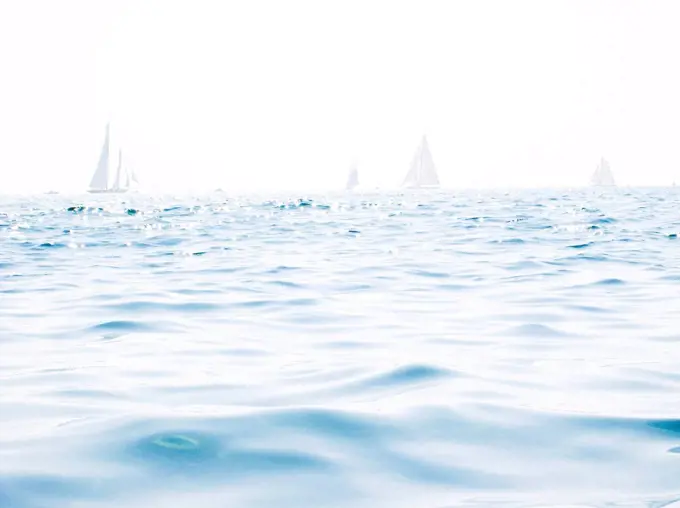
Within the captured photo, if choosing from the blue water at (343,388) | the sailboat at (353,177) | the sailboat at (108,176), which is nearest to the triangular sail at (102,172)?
the sailboat at (108,176)

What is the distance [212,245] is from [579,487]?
16082mm

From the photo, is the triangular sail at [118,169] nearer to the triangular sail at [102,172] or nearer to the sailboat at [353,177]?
the triangular sail at [102,172]

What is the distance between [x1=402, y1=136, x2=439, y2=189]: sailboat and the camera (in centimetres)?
10894

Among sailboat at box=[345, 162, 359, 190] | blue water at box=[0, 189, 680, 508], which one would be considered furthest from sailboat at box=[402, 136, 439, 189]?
blue water at box=[0, 189, 680, 508]

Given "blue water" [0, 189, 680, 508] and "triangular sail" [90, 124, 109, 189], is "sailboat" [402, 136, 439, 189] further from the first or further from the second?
"blue water" [0, 189, 680, 508]

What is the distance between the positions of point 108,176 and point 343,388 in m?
107

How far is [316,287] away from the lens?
1150 centimetres

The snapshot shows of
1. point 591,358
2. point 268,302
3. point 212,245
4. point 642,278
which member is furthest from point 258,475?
point 212,245

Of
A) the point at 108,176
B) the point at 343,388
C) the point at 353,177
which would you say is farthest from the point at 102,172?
the point at 343,388

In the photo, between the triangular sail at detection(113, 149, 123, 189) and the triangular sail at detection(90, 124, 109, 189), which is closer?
the triangular sail at detection(90, 124, 109, 189)

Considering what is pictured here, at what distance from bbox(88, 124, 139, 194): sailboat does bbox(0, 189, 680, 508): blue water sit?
96.5 m

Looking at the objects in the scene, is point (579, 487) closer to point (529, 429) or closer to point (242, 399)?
point (529, 429)

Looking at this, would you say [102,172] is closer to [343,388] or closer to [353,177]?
[353,177]

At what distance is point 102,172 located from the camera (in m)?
108
